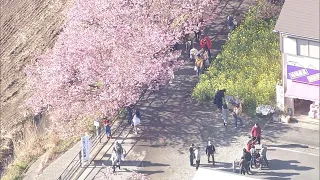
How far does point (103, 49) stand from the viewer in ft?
127

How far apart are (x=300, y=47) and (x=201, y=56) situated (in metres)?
7.73

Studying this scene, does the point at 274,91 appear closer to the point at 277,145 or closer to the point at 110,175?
the point at 277,145

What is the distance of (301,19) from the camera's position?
34469 millimetres

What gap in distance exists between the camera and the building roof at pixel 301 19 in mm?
34125

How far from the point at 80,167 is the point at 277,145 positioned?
31.7 feet

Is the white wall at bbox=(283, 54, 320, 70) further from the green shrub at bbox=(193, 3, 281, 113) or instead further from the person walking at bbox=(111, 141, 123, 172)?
the person walking at bbox=(111, 141, 123, 172)

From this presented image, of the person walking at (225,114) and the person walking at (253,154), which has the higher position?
the person walking at (225,114)

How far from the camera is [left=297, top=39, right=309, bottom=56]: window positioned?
114ft

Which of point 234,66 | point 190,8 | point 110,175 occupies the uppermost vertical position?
point 190,8

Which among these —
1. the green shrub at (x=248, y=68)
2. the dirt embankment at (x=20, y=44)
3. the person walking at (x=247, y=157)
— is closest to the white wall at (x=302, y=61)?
the green shrub at (x=248, y=68)

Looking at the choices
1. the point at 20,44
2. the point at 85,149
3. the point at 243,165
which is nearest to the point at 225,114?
the point at 243,165

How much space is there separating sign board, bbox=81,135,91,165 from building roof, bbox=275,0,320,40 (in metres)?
10.6

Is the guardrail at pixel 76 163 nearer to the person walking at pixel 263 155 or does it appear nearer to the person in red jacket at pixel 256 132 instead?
the person in red jacket at pixel 256 132

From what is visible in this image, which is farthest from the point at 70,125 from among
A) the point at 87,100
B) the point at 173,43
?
the point at 173,43
